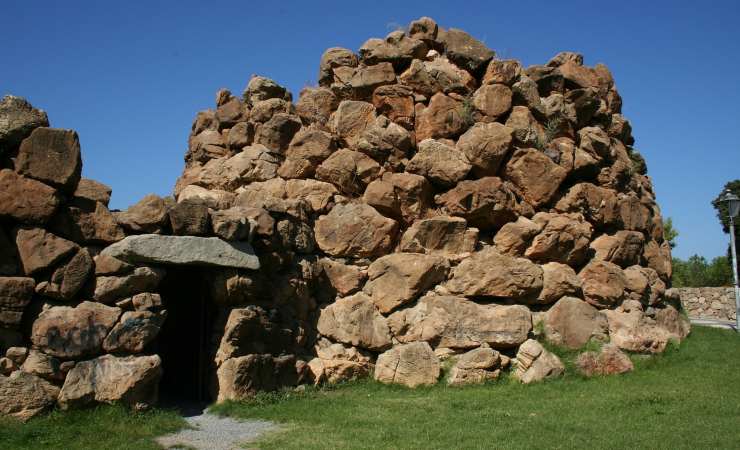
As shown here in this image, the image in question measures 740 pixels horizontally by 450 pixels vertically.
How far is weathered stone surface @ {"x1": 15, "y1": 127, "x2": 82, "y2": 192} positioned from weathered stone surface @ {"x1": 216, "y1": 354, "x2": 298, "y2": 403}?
3.25 meters

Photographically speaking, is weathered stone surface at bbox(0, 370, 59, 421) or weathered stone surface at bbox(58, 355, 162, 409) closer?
weathered stone surface at bbox(0, 370, 59, 421)

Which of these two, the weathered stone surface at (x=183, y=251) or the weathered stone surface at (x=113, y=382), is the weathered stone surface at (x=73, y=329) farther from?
the weathered stone surface at (x=183, y=251)

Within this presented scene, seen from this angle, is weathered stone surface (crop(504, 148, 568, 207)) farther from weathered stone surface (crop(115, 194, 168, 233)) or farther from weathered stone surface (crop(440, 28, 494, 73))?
weathered stone surface (crop(115, 194, 168, 233))

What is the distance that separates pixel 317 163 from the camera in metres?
11.9

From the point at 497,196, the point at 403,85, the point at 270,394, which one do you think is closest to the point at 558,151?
the point at 497,196

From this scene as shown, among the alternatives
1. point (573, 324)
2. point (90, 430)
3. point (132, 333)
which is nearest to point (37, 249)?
point (132, 333)

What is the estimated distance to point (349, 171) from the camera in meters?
11.6

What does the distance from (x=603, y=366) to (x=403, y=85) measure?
21.1 ft

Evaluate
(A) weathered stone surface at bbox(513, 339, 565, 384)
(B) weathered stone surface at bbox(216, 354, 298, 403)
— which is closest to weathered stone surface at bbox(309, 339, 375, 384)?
(B) weathered stone surface at bbox(216, 354, 298, 403)

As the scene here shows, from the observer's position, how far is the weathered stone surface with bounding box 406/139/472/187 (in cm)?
1134

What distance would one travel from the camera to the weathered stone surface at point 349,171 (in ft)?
38.1

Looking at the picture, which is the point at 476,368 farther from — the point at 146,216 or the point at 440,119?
the point at 146,216

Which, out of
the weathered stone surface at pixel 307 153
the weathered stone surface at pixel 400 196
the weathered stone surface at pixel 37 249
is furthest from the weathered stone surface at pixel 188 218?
the weathered stone surface at pixel 400 196

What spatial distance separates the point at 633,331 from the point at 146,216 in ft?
27.1
